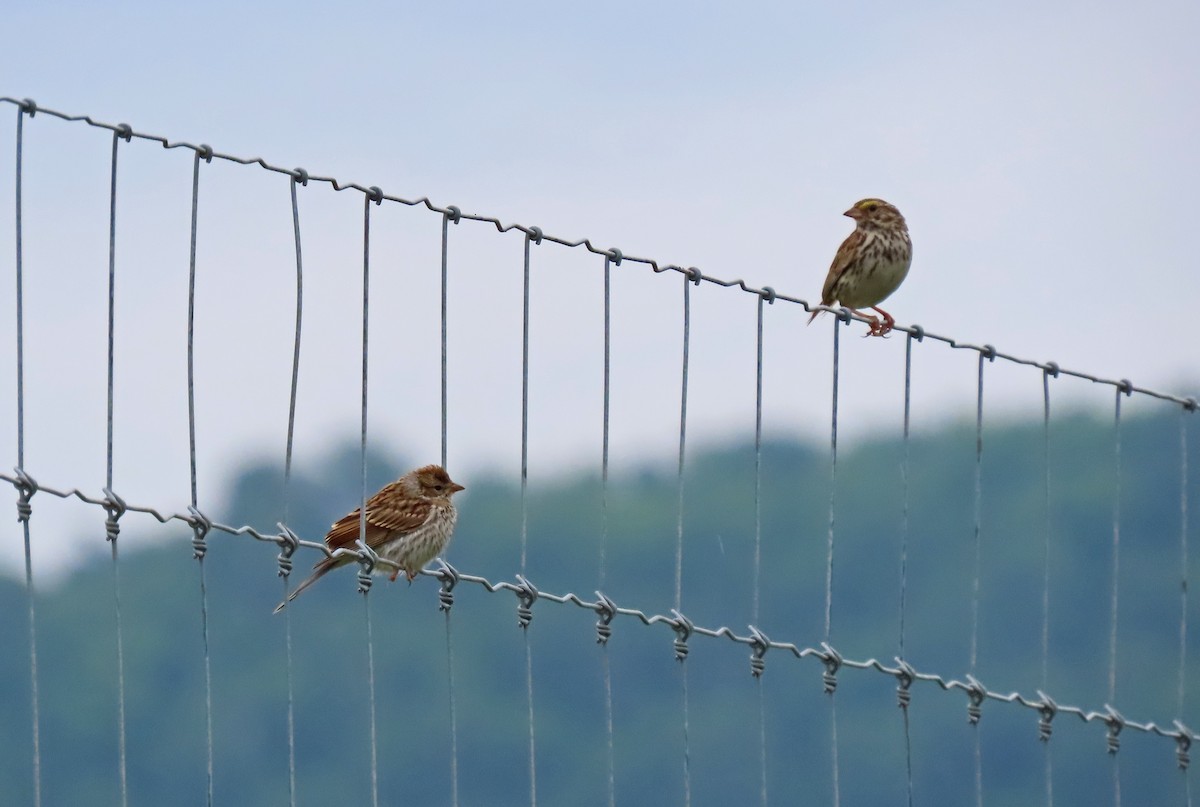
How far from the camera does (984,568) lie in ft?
293

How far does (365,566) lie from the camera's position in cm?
781

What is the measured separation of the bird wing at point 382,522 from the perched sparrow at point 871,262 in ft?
12.0

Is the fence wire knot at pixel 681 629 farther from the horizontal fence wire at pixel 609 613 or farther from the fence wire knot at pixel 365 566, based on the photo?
the fence wire knot at pixel 365 566

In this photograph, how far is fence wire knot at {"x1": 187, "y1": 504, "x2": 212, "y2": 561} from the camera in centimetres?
691

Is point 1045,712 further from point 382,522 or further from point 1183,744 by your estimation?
point 382,522

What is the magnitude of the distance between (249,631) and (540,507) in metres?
20.0

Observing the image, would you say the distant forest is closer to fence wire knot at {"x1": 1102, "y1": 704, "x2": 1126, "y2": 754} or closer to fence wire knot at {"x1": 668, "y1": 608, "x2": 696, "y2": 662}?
fence wire knot at {"x1": 1102, "y1": 704, "x2": 1126, "y2": 754}

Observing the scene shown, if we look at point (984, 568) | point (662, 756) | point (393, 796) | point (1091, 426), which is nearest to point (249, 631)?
point (393, 796)

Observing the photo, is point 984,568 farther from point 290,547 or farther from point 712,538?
point 290,547

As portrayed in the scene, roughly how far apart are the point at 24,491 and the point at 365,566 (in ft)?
4.82

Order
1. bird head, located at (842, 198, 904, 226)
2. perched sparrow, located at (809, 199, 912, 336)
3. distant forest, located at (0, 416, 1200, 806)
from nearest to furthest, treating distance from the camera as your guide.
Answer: perched sparrow, located at (809, 199, 912, 336)
bird head, located at (842, 198, 904, 226)
distant forest, located at (0, 416, 1200, 806)

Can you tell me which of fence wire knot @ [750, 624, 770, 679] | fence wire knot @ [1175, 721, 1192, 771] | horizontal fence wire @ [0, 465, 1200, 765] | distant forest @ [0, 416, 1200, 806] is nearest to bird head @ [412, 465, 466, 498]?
horizontal fence wire @ [0, 465, 1200, 765]

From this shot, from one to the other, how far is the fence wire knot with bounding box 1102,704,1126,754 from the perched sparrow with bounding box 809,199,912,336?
3385 millimetres

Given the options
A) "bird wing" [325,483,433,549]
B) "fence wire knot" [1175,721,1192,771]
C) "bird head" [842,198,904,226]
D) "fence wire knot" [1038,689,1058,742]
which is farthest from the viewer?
"bird head" [842,198,904,226]
